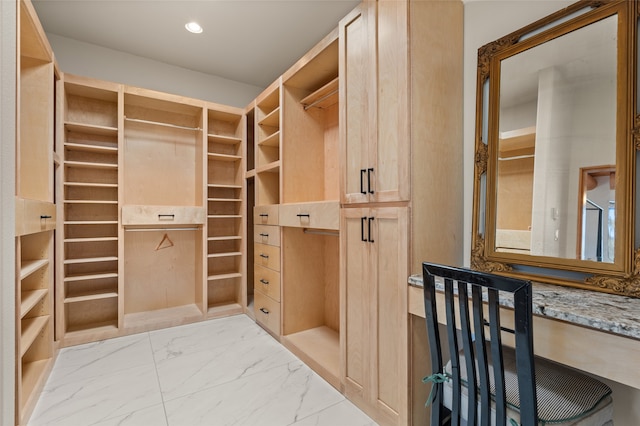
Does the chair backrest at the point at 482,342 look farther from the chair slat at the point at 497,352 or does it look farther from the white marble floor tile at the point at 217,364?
the white marble floor tile at the point at 217,364

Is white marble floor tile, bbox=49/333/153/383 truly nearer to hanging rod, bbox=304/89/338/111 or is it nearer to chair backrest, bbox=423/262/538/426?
chair backrest, bbox=423/262/538/426

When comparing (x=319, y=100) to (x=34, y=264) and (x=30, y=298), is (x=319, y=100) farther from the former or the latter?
(x=30, y=298)

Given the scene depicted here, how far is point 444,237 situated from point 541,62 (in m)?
0.95

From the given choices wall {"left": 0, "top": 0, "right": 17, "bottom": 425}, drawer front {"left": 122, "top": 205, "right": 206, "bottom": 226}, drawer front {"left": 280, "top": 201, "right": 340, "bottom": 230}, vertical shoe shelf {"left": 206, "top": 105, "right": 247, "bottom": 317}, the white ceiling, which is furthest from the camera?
vertical shoe shelf {"left": 206, "top": 105, "right": 247, "bottom": 317}

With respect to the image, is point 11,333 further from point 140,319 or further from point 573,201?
point 573,201

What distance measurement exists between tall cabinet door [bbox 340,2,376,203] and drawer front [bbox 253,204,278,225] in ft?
3.24

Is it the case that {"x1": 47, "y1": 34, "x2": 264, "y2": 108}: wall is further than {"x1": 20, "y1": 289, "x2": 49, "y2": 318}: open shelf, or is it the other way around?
{"x1": 47, "y1": 34, "x2": 264, "y2": 108}: wall

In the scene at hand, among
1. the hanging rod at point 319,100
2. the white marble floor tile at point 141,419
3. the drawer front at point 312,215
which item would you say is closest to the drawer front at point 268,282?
the drawer front at point 312,215

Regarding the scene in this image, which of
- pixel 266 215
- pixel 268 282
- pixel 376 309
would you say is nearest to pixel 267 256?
pixel 268 282

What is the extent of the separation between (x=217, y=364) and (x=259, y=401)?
599 mm

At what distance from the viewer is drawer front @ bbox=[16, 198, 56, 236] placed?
1.56 meters

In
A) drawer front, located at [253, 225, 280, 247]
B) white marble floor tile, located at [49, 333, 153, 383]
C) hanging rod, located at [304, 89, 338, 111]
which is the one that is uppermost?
hanging rod, located at [304, 89, 338, 111]

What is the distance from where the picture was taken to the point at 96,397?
1.90 metres

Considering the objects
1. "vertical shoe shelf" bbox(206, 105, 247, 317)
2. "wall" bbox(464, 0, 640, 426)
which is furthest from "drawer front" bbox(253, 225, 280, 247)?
"wall" bbox(464, 0, 640, 426)
